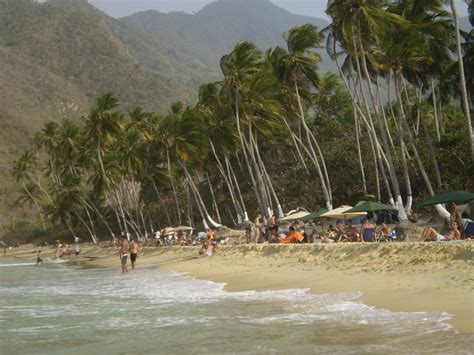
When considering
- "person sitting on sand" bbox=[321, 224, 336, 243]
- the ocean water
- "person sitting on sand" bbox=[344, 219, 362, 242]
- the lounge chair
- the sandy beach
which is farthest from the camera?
"person sitting on sand" bbox=[321, 224, 336, 243]

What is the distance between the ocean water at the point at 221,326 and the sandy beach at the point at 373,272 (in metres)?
0.50

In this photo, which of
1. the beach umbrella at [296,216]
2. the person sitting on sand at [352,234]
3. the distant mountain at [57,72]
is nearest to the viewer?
the person sitting on sand at [352,234]

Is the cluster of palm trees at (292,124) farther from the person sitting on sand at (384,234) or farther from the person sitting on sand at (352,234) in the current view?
the person sitting on sand at (384,234)

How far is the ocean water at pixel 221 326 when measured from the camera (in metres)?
6.83

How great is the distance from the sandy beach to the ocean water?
50 cm

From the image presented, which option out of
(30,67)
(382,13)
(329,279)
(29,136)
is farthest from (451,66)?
(30,67)

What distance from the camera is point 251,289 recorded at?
13938mm

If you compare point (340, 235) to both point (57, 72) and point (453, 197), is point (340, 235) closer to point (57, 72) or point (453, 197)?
point (453, 197)

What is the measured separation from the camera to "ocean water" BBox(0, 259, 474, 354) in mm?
6832

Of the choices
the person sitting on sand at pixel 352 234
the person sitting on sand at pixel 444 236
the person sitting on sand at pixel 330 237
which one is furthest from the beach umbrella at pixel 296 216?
the person sitting on sand at pixel 444 236

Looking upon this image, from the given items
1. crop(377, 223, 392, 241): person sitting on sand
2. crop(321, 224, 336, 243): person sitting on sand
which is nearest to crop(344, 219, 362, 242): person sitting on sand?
crop(321, 224, 336, 243): person sitting on sand

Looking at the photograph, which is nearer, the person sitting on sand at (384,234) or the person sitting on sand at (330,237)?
the person sitting on sand at (384,234)

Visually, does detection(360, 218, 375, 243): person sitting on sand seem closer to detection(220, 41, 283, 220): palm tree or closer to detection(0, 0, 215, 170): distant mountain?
detection(220, 41, 283, 220): palm tree

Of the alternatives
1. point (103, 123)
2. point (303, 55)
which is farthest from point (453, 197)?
point (103, 123)
